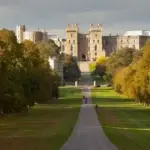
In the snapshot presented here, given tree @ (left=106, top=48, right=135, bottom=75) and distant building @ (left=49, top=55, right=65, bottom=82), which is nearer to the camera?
tree @ (left=106, top=48, right=135, bottom=75)

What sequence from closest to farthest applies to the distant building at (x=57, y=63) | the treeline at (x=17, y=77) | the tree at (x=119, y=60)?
the treeline at (x=17, y=77) < the tree at (x=119, y=60) < the distant building at (x=57, y=63)

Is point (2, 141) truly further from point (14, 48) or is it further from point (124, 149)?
point (14, 48)

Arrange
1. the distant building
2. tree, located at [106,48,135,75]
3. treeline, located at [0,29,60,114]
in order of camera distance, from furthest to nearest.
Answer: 1. the distant building
2. tree, located at [106,48,135,75]
3. treeline, located at [0,29,60,114]

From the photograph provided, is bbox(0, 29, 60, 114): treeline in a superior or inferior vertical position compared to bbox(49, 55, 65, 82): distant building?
inferior

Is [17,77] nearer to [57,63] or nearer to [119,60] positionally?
[119,60]

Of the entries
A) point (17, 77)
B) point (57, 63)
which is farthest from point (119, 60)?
point (17, 77)

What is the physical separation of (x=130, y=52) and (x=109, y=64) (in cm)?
1131

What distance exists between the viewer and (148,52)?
6888 centimetres

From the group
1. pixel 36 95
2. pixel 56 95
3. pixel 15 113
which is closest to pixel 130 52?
Answer: pixel 56 95

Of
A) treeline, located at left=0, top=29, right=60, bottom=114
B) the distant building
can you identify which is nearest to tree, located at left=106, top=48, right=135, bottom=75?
the distant building

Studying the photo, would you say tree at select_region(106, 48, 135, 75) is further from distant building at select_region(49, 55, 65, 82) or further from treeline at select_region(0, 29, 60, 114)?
treeline at select_region(0, 29, 60, 114)

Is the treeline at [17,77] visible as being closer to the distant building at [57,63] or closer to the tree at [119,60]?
the tree at [119,60]

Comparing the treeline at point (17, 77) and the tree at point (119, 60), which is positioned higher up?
the tree at point (119, 60)

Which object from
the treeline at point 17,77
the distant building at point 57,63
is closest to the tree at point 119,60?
the distant building at point 57,63
